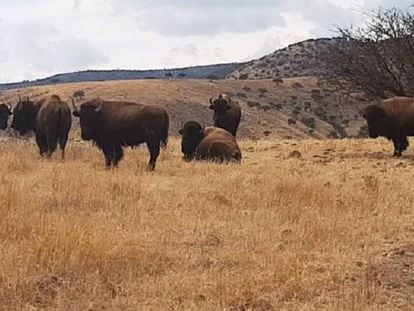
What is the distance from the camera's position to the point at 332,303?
7.54 m

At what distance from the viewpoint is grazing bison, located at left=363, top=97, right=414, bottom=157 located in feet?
71.7

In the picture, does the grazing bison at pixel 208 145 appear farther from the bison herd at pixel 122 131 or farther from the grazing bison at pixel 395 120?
the grazing bison at pixel 395 120

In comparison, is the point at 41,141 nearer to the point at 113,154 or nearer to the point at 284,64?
the point at 113,154

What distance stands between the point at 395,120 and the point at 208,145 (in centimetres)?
540

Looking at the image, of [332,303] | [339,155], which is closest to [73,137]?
[339,155]

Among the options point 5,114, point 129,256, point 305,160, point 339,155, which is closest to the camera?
point 129,256

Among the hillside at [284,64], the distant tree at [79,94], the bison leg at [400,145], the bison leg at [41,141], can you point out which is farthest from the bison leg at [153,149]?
the hillside at [284,64]

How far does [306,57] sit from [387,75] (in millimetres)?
63700

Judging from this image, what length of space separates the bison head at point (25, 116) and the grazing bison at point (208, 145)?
5.67 metres

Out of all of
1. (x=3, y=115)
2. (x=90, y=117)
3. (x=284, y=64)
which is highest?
(x=284, y=64)

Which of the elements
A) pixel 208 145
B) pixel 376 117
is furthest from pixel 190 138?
pixel 376 117

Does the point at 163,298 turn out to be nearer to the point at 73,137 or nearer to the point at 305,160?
the point at 305,160

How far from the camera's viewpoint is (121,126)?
18875 millimetres

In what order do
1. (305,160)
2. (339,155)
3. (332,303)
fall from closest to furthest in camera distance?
(332,303)
(305,160)
(339,155)
